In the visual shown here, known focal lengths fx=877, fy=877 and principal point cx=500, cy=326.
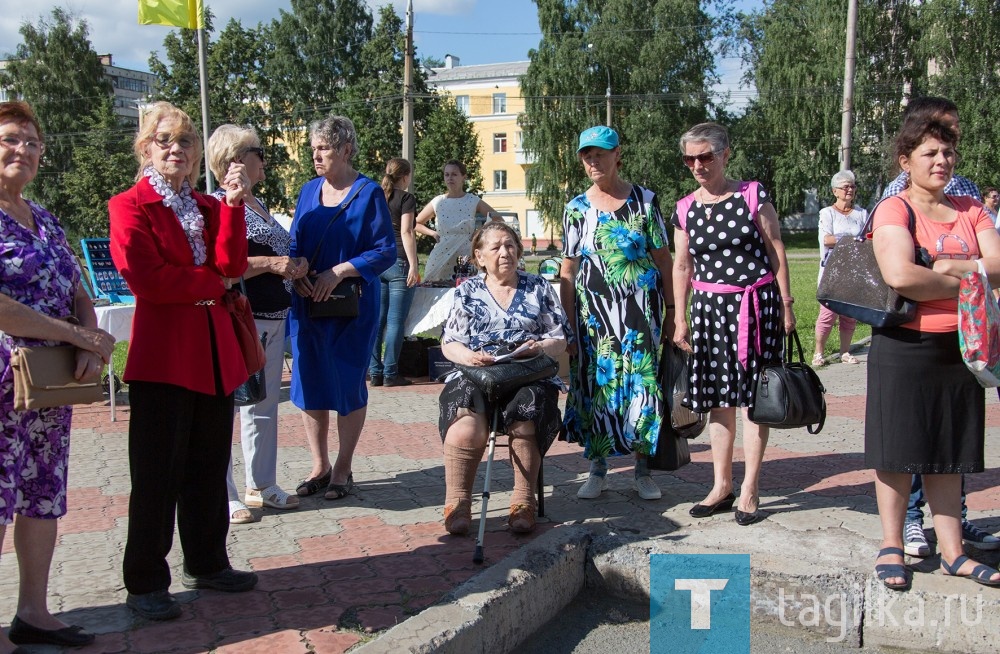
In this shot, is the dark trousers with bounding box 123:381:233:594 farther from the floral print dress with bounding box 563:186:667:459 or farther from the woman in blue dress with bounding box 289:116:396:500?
the floral print dress with bounding box 563:186:667:459

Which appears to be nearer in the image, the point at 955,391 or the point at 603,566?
the point at 955,391

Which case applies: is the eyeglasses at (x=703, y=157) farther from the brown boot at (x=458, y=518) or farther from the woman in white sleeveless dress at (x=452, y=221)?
the woman in white sleeveless dress at (x=452, y=221)

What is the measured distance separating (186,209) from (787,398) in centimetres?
288

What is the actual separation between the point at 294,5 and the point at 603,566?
5364cm

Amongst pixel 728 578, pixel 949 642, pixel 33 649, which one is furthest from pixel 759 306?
pixel 33 649

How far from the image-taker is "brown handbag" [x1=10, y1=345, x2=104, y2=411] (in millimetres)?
2883

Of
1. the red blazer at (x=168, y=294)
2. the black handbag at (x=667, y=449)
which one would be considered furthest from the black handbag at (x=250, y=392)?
the black handbag at (x=667, y=449)

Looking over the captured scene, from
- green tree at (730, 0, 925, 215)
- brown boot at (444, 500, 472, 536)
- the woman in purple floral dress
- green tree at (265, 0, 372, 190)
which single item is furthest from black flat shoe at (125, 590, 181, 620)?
green tree at (265, 0, 372, 190)

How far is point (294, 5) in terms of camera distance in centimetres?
5206

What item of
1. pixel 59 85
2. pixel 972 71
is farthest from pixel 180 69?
pixel 972 71

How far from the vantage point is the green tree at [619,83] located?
41.4 m

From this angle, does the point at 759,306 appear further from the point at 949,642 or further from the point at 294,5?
the point at 294,5

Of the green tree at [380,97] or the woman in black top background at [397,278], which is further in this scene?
the green tree at [380,97]

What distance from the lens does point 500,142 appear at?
217 feet
